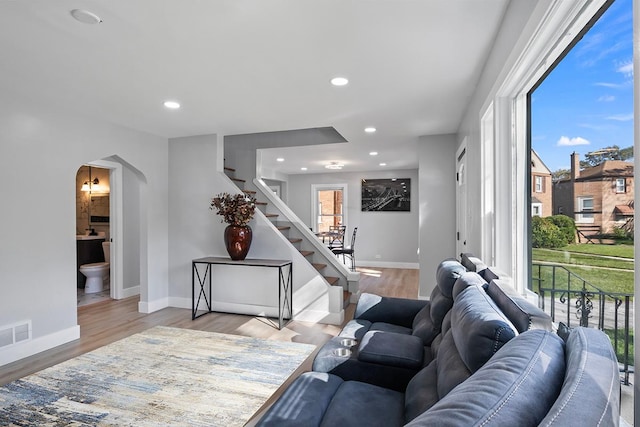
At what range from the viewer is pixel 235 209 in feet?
14.1

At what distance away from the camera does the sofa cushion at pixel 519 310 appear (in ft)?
3.85

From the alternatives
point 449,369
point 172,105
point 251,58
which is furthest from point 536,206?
point 172,105

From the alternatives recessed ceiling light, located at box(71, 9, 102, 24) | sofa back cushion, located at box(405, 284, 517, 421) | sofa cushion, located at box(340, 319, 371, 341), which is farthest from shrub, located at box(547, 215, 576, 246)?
recessed ceiling light, located at box(71, 9, 102, 24)

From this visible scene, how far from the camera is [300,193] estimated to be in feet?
30.5

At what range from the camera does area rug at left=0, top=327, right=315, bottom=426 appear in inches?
88.1

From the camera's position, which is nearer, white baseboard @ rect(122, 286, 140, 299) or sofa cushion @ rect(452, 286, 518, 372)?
sofa cushion @ rect(452, 286, 518, 372)

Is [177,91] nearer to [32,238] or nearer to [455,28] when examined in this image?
[32,238]

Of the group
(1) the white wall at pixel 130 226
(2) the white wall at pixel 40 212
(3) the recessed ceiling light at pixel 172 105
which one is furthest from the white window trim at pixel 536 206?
(1) the white wall at pixel 130 226

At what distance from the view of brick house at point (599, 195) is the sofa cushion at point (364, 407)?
105 cm

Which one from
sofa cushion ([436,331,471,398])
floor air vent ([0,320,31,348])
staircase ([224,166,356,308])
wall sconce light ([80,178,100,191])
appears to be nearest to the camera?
sofa cushion ([436,331,471,398])

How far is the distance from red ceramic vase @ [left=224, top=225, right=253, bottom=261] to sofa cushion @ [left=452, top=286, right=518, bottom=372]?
10.7ft

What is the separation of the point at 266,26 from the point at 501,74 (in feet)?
4.46

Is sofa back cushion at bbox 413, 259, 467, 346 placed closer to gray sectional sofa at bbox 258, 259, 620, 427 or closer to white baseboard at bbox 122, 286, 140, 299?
gray sectional sofa at bbox 258, 259, 620, 427

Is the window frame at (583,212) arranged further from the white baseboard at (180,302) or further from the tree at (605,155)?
the white baseboard at (180,302)
